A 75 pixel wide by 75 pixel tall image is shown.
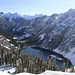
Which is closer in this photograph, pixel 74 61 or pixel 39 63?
pixel 39 63

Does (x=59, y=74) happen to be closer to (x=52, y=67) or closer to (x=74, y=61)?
(x=52, y=67)

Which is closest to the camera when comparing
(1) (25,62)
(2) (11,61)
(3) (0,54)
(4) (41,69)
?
(4) (41,69)

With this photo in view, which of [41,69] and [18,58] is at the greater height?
[18,58]

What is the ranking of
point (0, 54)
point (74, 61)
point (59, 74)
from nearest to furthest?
1. point (59, 74)
2. point (0, 54)
3. point (74, 61)

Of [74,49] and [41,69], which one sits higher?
[74,49]

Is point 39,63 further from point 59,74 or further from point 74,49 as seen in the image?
point 74,49

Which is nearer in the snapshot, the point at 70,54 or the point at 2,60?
the point at 2,60

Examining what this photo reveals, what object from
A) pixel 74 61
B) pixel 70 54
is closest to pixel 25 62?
pixel 74 61

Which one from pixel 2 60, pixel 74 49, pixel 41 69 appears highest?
pixel 74 49

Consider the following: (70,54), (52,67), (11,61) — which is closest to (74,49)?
(70,54)
